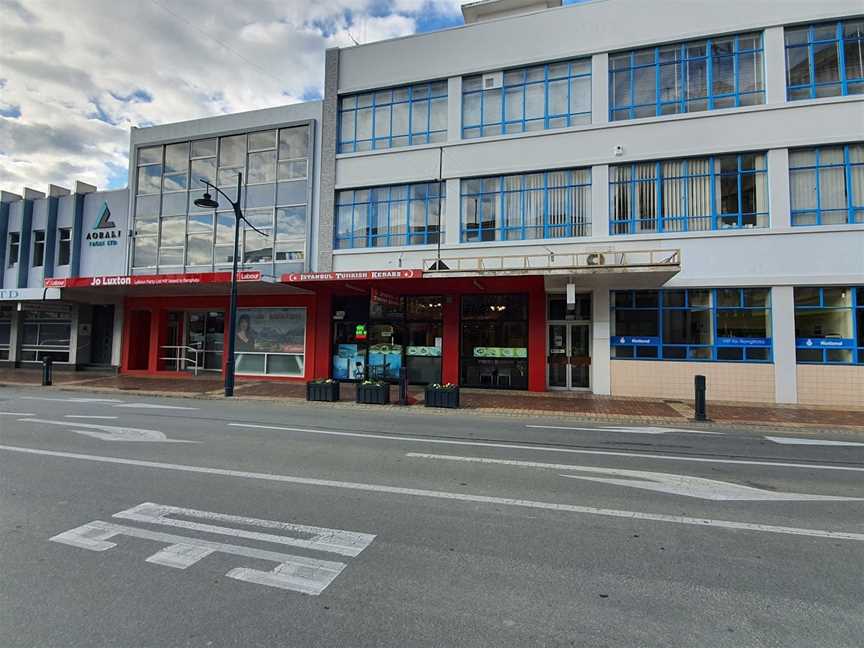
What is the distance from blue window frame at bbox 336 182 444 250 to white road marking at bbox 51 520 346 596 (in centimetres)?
1535

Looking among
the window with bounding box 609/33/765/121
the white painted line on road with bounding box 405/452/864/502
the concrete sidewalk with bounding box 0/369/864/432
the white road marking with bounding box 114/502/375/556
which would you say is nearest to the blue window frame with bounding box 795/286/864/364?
the concrete sidewalk with bounding box 0/369/864/432

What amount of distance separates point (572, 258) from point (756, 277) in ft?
18.6

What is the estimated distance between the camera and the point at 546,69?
18.4 m

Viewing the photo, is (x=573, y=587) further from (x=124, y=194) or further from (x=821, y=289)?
(x=124, y=194)

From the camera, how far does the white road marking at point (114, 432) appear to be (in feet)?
28.9

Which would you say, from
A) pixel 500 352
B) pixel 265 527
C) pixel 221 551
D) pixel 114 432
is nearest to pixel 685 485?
pixel 265 527

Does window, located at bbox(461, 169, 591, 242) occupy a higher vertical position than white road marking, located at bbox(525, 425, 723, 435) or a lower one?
higher

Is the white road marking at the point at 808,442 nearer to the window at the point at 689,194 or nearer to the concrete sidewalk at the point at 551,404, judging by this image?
the concrete sidewalk at the point at 551,404

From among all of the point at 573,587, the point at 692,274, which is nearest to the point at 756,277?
the point at 692,274

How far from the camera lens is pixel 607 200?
56.6ft

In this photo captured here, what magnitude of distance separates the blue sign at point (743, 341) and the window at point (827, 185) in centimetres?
388

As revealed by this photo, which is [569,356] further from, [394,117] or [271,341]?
[271,341]

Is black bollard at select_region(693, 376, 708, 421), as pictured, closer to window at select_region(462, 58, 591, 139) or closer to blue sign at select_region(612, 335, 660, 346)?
blue sign at select_region(612, 335, 660, 346)

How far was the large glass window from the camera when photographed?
21.1 metres
